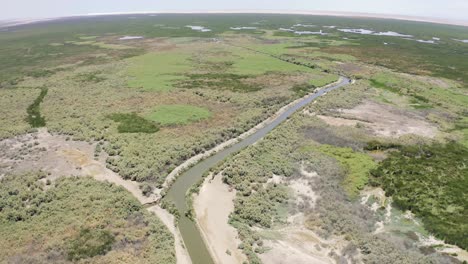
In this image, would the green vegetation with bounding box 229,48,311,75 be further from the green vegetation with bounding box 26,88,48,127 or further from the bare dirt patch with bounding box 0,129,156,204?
the bare dirt patch with bounding box 0,129,156,204

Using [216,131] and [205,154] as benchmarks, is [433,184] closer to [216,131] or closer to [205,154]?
[205,154]

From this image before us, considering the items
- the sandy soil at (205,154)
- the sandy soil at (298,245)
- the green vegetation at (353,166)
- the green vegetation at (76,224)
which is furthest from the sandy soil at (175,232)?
the green vegetation at (353,166)

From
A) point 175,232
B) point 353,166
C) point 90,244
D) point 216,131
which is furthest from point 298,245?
point 216,131

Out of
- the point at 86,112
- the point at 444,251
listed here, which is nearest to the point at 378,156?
the point at 444,251

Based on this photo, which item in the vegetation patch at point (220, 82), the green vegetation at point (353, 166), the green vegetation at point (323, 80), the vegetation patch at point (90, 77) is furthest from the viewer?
Answer: the vegetation patch at point (90, 77)

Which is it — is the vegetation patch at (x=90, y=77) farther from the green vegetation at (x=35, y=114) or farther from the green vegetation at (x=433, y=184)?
the green vegetation at (x=433, y=184)

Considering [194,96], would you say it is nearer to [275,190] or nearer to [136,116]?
[136,116]
